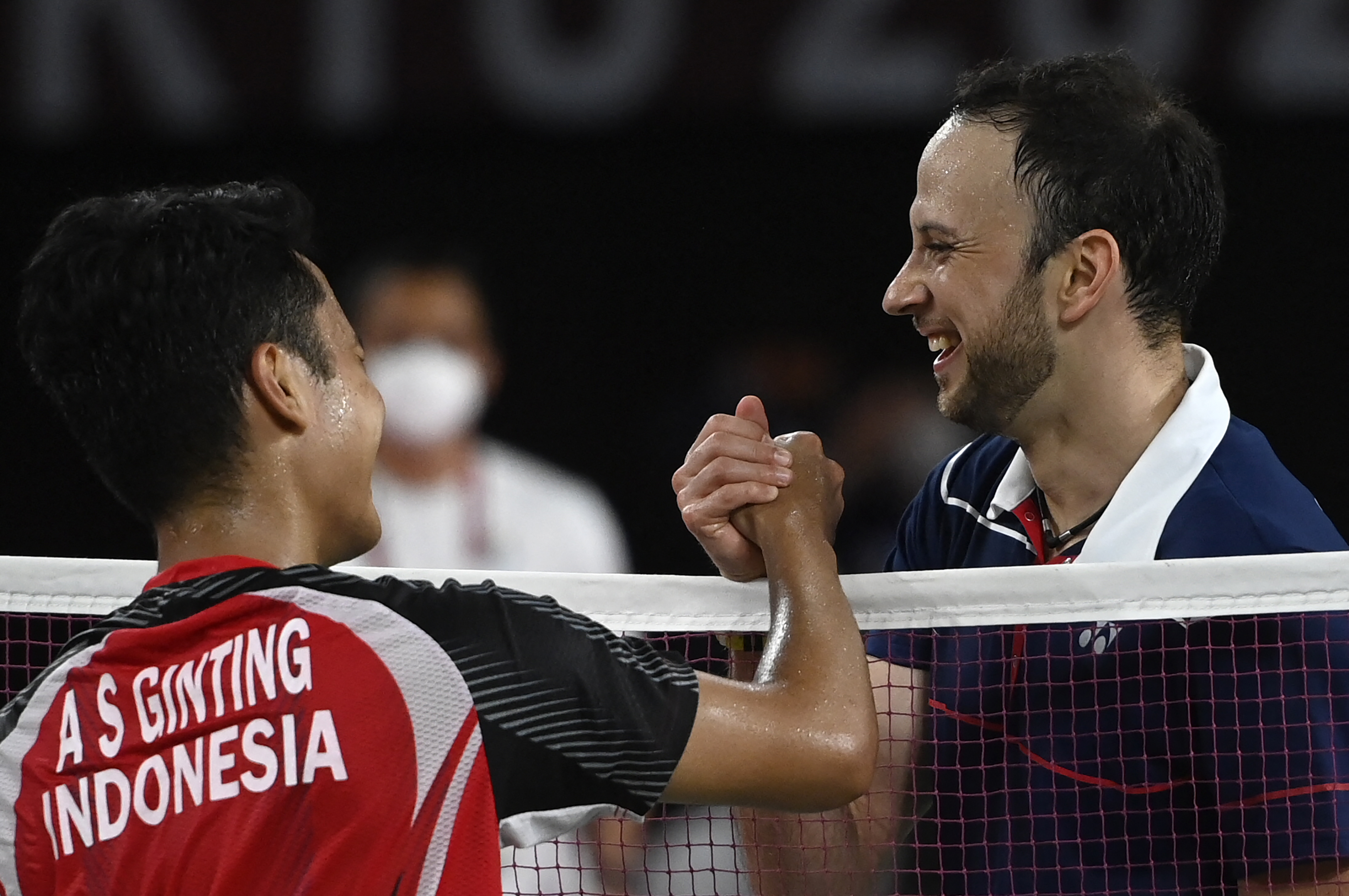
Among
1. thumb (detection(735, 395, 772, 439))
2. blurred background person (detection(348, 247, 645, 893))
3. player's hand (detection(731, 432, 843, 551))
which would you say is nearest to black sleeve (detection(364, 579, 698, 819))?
player's hand (detection(731, 432, 843, 551))

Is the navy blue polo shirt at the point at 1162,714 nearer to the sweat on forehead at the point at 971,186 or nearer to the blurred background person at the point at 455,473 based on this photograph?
the sweat on forehead at the point at 971,186

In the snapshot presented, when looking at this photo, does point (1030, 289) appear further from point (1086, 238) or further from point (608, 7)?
point (608, 7)

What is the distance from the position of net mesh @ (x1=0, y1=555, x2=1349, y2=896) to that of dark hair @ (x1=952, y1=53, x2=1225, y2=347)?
1.53ft

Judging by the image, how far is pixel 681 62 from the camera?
545 cm

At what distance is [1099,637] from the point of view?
2143 mm

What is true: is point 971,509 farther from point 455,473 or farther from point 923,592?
point 455,473

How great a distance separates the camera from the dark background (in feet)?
17.7

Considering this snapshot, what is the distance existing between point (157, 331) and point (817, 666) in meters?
0.88

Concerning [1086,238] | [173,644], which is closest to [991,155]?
[1086,238]

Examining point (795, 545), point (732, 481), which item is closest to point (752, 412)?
point (732, 481)

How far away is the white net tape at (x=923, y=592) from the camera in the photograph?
1.99 metres

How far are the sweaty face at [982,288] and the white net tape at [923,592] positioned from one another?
0.96ft

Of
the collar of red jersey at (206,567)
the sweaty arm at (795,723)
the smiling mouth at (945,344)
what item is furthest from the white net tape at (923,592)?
the collar of red jersey at (206,567)

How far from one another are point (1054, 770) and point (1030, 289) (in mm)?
709
